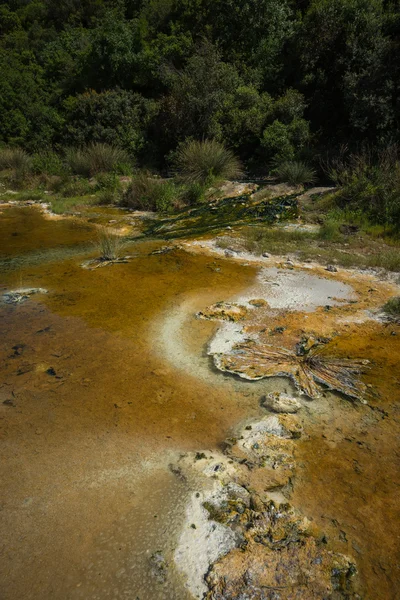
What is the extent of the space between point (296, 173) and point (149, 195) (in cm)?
381

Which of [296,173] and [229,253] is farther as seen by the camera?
[296,173]

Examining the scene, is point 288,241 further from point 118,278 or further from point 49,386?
point 49,386

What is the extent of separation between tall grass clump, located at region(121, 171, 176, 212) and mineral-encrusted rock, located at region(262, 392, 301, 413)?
23.9ft

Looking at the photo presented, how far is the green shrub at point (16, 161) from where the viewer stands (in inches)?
530

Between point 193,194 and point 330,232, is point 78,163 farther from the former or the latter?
point 330,232

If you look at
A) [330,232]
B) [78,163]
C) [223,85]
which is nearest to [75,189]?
[78,163]

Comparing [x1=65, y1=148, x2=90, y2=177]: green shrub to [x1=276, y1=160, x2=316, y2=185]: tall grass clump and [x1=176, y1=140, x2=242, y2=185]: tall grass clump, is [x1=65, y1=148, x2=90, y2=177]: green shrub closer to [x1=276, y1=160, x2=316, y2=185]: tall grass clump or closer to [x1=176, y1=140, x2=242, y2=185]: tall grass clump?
[x1=176, y1=140, x2=242, y2=185]: tall grass clump

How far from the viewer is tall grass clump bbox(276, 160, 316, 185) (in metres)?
9.97

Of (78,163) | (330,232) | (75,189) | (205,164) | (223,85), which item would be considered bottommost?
(75,189)

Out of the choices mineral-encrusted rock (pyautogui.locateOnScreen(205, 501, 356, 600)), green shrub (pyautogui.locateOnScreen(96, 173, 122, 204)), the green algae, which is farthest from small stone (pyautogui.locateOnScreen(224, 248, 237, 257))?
green shrub (pyautogui.locateOnScreen(96, 173, 122, 204))

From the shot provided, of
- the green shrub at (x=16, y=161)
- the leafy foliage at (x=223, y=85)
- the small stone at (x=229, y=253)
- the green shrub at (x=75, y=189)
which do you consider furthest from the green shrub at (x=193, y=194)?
the green shrub at (x=16, y=161)

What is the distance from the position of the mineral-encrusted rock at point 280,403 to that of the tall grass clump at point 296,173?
823 centimetres

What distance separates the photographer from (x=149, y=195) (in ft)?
32.2

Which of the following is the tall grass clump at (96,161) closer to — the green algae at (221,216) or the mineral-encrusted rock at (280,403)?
the green algae at (221,216)
